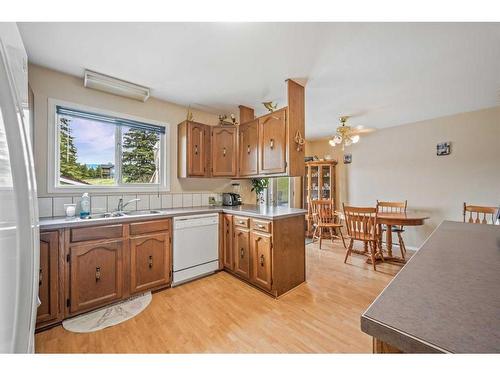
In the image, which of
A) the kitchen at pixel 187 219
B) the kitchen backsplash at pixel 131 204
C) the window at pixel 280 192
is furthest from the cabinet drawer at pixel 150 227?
the window at pixel 280 192

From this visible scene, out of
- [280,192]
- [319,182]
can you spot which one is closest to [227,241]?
[280,192]

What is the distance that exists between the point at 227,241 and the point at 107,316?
1.36 metres

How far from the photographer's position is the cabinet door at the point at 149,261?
6.86 ft

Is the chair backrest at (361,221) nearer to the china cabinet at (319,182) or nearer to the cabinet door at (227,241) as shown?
the china cabinet at (319,182)

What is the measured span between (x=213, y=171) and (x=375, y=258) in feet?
8.85

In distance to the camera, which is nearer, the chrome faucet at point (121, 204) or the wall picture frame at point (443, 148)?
the chrome faucet at point (121, 204)

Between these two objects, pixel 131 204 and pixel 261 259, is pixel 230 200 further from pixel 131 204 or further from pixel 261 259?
pixel 131 204

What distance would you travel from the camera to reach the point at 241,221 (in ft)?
8.19

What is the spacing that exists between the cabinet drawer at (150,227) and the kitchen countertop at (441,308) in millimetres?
2134

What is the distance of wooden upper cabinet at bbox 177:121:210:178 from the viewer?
9.23 feet

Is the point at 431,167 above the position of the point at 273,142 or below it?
below
